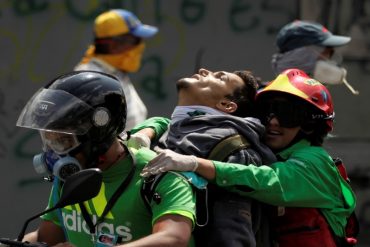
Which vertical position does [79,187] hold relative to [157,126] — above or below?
above

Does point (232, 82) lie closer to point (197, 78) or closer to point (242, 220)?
point (197, 78)

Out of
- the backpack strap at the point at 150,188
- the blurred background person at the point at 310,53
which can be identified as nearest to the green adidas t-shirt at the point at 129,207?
the backpack strap at the point at 150,188

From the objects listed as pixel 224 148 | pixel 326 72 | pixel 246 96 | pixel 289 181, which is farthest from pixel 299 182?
pixel 326 72

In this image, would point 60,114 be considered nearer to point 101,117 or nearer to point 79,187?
Result: point 101,117

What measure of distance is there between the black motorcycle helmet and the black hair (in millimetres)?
542

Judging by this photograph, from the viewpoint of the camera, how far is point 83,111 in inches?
117

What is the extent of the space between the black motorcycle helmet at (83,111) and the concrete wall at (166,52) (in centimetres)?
456

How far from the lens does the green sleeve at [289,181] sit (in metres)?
3.09

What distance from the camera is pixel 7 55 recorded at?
7.59m

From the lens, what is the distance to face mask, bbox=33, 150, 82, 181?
2.92 m

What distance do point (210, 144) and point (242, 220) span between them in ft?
0.96

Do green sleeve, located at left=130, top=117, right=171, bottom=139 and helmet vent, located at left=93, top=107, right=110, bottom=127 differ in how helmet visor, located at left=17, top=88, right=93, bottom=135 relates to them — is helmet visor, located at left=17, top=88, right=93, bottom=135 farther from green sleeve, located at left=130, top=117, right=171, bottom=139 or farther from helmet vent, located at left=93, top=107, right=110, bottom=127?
green sleeve, located at left=130, top=117, right=171, bottom=139

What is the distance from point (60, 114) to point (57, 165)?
0.53 ft

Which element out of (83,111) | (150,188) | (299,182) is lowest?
(299,182)
